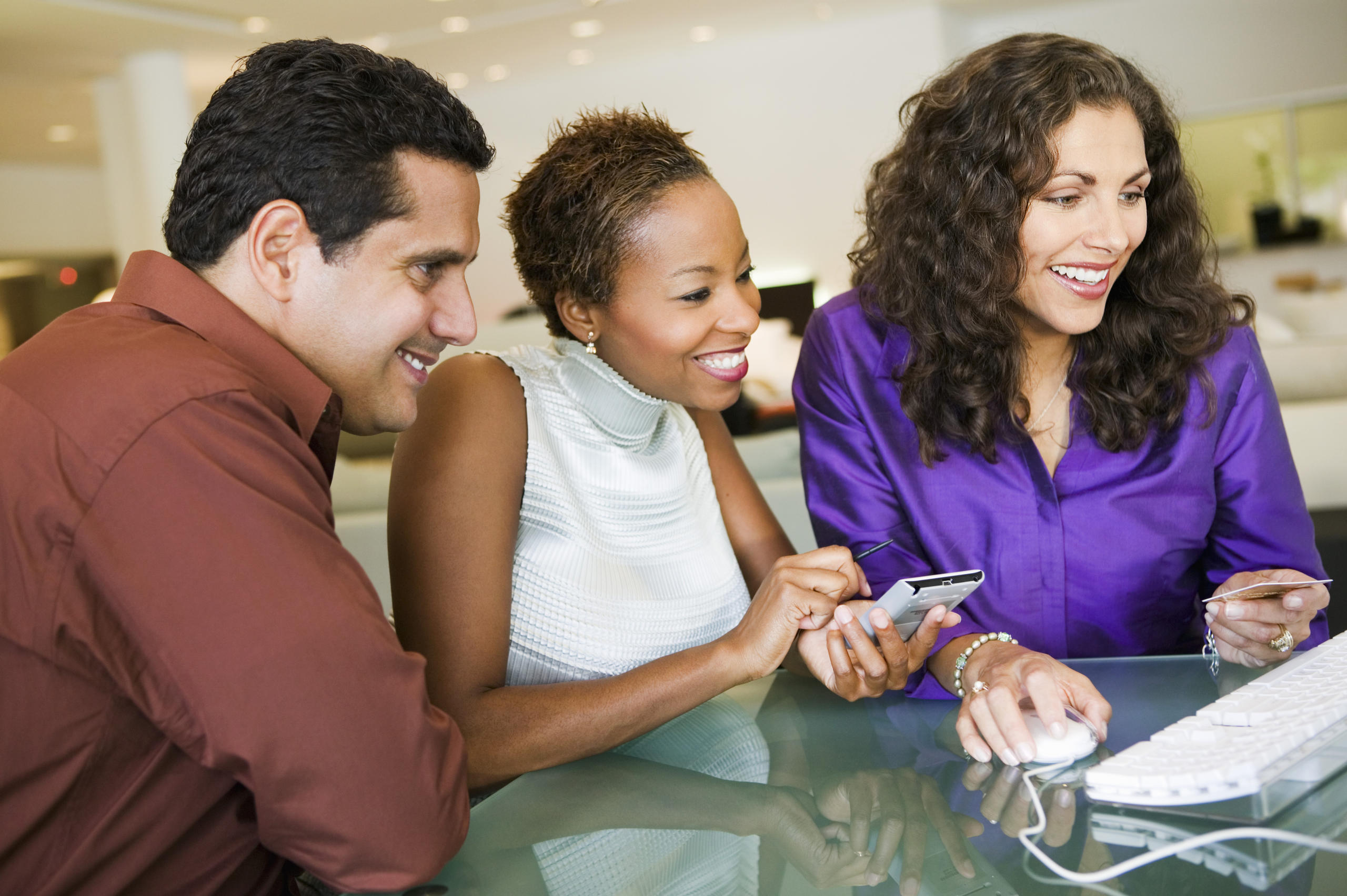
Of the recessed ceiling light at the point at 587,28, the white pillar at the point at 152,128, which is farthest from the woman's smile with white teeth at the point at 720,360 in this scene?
the recessed ceiling light at the point at 587,28

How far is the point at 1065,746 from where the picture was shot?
108 centimetres

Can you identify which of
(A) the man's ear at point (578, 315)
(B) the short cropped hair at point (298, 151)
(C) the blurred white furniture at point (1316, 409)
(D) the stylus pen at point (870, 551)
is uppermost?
(B) the short cropped hair at point (298, 151)

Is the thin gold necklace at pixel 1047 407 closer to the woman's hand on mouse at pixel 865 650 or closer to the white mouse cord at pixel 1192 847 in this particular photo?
the woman's hand on mouse at pixel 865 650

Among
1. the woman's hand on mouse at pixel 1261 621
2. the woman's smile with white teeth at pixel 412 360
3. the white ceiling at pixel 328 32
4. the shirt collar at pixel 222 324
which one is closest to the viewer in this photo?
the shirt collar at pixel 222 324

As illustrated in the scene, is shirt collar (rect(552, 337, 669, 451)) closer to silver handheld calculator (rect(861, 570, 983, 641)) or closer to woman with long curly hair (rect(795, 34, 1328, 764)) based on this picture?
woman with long curly hair (rect(795, 34, 1328, 764))

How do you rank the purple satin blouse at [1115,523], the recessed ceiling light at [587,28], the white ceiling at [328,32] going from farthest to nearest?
the recessed ceiling light at [587,28] < the white ceiling at [328,32] < the purple satin blouse at [1115,523]

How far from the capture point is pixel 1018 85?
60.6 inches

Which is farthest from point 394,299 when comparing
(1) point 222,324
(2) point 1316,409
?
(2) point 1316,409

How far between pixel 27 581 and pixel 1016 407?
1.29 m

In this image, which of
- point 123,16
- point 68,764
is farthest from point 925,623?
point 123,16

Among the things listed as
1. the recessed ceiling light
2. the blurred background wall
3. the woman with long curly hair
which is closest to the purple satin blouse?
the woman with long curly hair

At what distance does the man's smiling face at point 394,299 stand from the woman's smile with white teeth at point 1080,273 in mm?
839

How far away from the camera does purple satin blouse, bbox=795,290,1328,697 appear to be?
1.60m

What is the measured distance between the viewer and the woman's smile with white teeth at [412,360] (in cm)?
124
